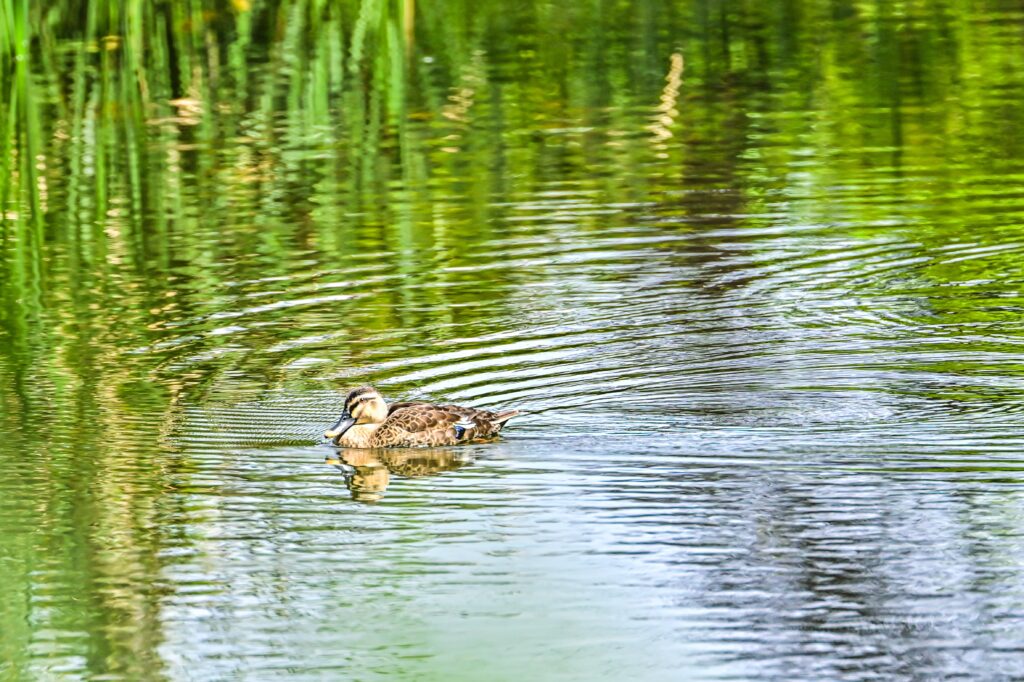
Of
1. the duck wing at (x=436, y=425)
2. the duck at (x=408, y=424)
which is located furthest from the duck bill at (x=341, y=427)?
the duck wing at (x=436, y=425)

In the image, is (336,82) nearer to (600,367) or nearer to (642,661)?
(600,367)

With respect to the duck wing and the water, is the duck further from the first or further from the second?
the water

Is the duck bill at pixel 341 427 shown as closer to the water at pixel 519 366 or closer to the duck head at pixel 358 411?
the duck head at pixel 358 411

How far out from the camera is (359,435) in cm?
873

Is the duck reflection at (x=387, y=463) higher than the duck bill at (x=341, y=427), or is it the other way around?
the duck bill at (x=341, y=427)

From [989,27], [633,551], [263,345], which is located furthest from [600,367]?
[989,27]

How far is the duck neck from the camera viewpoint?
28.6 feet

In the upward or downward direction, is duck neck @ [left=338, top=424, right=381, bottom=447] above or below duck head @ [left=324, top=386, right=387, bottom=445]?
below

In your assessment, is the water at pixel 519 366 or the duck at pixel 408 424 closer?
the water at pixel 519 366

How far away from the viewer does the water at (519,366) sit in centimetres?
660

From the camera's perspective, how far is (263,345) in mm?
10539

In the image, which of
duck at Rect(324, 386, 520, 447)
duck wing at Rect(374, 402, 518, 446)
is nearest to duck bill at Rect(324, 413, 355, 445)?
duck at Rect(324, 386, 520, 447)

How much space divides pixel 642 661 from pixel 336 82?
43.2 feet

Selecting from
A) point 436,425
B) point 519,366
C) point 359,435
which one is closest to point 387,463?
point 359,435
